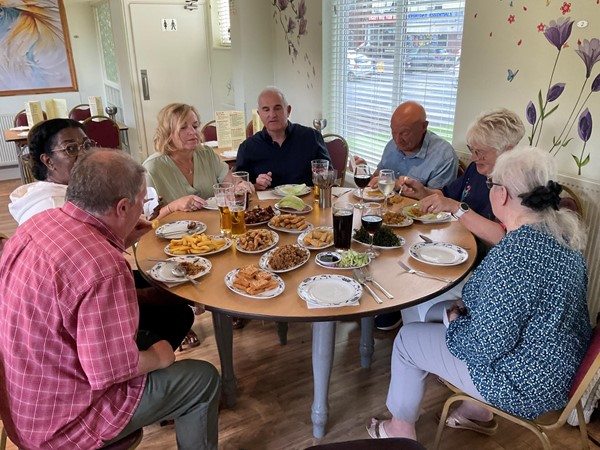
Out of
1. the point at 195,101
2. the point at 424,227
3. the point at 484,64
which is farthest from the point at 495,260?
the point at 195,101

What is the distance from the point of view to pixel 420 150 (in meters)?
2.69

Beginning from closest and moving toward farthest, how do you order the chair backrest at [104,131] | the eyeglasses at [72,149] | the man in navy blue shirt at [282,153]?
the eyeglasses at [72,149], the man in navy blue shirt at [282,153], the chair backrest at [104,131]

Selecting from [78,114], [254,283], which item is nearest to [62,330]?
[254,283]

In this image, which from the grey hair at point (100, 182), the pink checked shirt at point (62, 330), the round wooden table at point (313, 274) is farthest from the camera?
the round wooden table at point (313, 274)

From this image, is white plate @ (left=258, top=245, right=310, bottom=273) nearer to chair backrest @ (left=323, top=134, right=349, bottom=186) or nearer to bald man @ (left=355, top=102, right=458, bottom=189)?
bald man @ (left=355, top=102, right=458, bottom=189)

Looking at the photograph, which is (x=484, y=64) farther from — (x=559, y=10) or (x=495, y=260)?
(x=495, y=260)

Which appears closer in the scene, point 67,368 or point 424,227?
point 67,368

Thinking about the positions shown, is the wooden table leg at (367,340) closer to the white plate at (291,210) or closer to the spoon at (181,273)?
the white plate at (291,210)

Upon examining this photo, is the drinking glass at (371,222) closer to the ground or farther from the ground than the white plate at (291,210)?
farther from the ground

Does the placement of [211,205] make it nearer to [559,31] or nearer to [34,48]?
[559,31]

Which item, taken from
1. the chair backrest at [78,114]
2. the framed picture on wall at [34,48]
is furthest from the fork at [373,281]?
the framed picture on wall at [34,48]

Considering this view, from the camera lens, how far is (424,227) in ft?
6.53

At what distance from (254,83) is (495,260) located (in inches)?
159

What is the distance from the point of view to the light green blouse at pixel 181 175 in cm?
244
